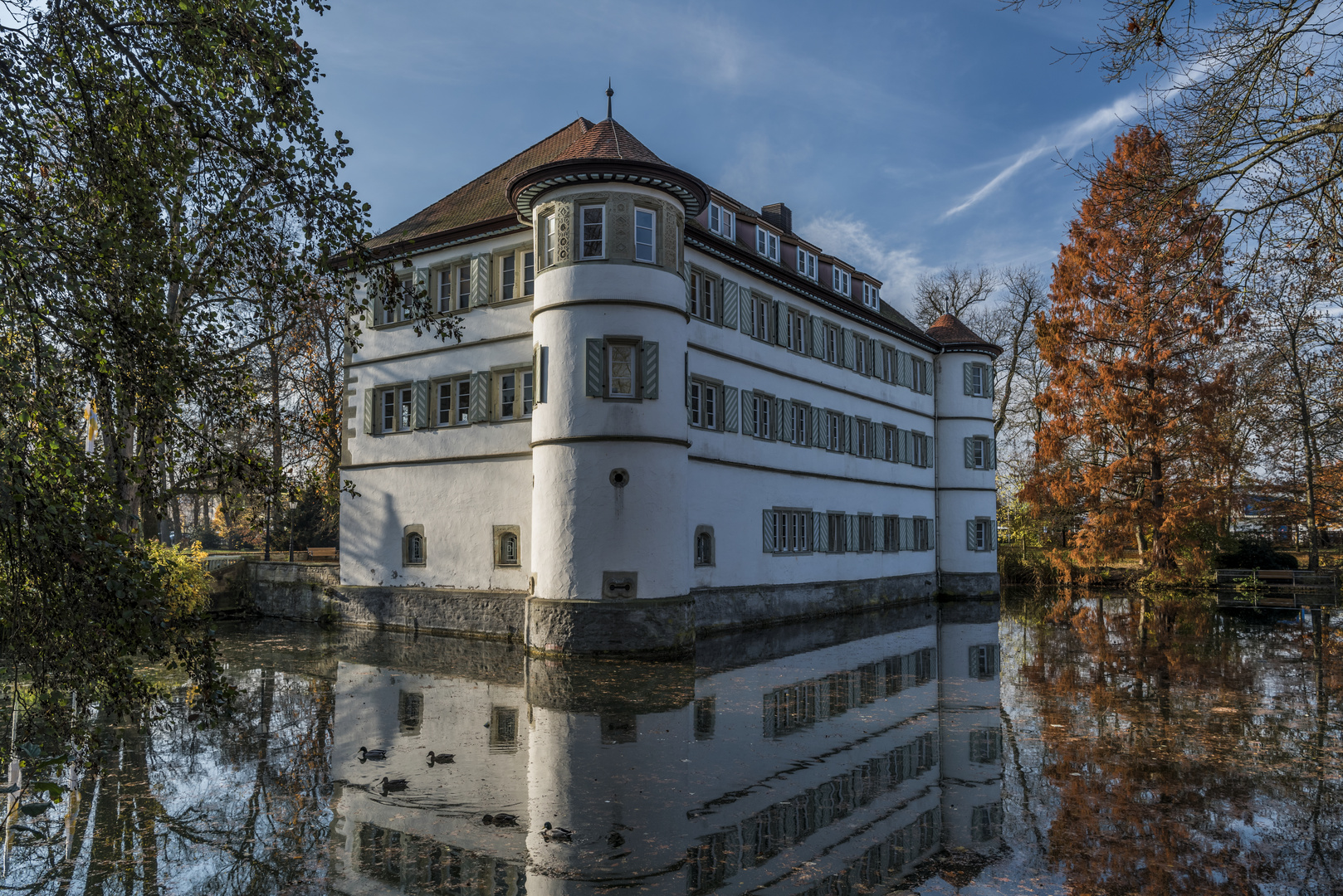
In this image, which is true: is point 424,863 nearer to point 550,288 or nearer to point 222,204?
point 222,204

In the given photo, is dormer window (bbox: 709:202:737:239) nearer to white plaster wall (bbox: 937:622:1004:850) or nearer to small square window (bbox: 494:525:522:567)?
small square window (bbox: 494:525:522:567)

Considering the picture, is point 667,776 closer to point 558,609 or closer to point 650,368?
point 558,609

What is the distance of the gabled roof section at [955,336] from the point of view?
32.8 m

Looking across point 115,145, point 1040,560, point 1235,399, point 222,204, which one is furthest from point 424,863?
point 1040,560

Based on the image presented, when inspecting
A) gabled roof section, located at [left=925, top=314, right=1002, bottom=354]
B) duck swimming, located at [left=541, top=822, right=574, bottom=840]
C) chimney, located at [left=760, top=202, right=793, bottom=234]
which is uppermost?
chimney, located at [left=760, top=202, right=793, bottom=234]

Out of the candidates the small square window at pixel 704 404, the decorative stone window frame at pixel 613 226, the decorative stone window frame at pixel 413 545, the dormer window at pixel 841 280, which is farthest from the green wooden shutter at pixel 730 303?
the decorative stone window frame at pixel 413 545

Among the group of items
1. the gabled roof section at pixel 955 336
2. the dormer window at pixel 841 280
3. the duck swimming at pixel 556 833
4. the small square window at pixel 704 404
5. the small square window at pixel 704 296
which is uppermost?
the dormer window at pixel 841 280

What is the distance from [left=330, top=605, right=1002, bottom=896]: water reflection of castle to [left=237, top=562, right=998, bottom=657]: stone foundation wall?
1.37m

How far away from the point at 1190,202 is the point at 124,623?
7.42 m

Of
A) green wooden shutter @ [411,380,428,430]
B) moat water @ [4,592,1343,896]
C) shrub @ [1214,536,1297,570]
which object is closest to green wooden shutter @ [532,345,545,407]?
green wooden shutter @ [411,380,428,430]

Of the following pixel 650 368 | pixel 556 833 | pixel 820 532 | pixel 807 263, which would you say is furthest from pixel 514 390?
pixel 556 833

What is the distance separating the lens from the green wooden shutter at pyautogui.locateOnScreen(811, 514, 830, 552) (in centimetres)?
2492

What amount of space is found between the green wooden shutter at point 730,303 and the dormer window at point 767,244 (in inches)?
124

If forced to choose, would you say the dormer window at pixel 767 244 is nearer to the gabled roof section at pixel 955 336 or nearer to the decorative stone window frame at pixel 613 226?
the decorative stone window frame at pixel 613 226
